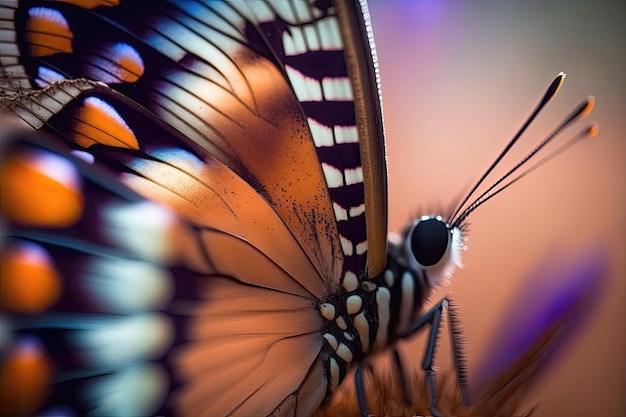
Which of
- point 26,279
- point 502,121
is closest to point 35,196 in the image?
point 26,279

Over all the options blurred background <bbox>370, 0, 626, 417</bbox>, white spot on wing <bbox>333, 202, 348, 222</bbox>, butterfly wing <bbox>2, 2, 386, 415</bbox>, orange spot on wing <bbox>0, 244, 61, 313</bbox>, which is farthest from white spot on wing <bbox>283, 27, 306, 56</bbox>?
blurred background <bbox>370, 0, 626, 417</bbox>

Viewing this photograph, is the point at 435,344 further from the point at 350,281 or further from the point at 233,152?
the point at 233,152

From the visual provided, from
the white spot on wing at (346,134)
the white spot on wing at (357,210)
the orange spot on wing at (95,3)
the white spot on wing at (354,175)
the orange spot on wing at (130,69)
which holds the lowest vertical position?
the white spot on wing at (357,210)

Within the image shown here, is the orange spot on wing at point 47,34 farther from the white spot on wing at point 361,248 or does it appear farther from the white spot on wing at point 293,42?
the white spot on wing at point 361,248

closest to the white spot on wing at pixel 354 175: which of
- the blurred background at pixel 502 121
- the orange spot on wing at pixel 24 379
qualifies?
the orange spot on wing at pixel 24 379

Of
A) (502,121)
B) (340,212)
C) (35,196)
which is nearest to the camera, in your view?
(35,196)

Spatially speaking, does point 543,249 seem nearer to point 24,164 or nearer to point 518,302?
point 518,302

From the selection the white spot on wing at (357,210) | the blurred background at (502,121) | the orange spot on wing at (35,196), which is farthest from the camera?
the blurred background at (502,121)
